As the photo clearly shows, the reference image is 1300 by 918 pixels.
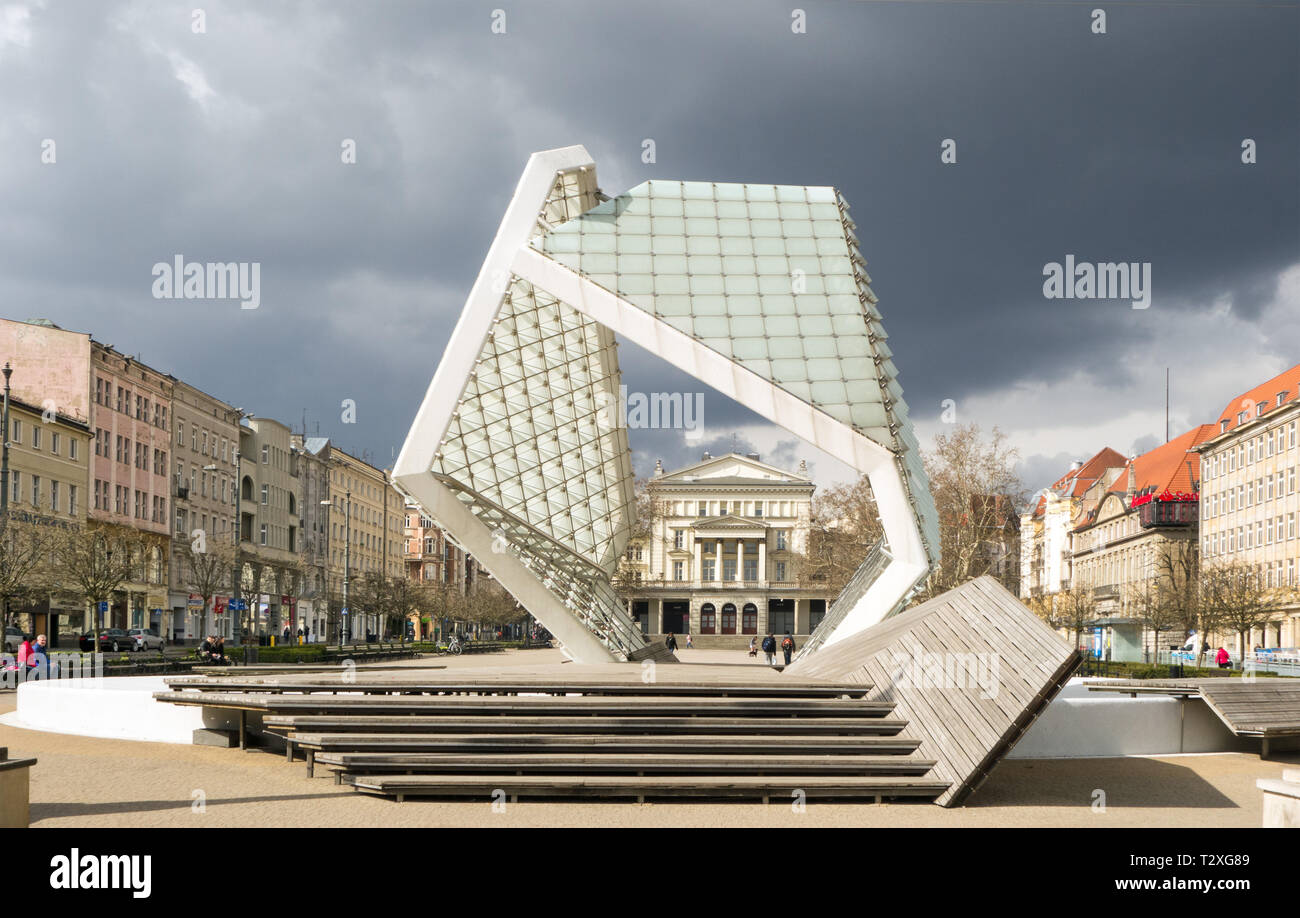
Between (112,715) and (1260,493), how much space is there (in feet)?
282

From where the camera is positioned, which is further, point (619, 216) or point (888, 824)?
point (619, 216)

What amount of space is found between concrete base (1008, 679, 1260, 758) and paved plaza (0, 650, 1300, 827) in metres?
1.84

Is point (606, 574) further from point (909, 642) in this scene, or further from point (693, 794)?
point (693, 794)

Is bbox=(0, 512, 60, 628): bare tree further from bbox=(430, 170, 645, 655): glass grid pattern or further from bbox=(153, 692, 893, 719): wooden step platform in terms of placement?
bbox=(153, 692, 893, 719): wooden step platform

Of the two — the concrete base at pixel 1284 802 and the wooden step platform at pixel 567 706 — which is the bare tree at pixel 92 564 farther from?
the concrete base at pixel 1284 802

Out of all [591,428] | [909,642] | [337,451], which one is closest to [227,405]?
[337,451]

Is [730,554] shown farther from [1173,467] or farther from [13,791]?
[13,791]

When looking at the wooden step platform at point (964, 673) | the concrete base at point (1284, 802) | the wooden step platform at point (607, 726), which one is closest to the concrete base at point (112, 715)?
the wooden step platform at point (607, 726)

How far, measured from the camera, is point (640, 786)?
14.8 m

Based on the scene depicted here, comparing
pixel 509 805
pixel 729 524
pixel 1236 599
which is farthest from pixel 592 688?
pixel 729 524

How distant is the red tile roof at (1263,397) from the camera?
87.3 m

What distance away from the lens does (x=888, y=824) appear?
531 inches

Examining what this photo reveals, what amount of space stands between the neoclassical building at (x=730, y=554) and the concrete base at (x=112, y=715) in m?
128
